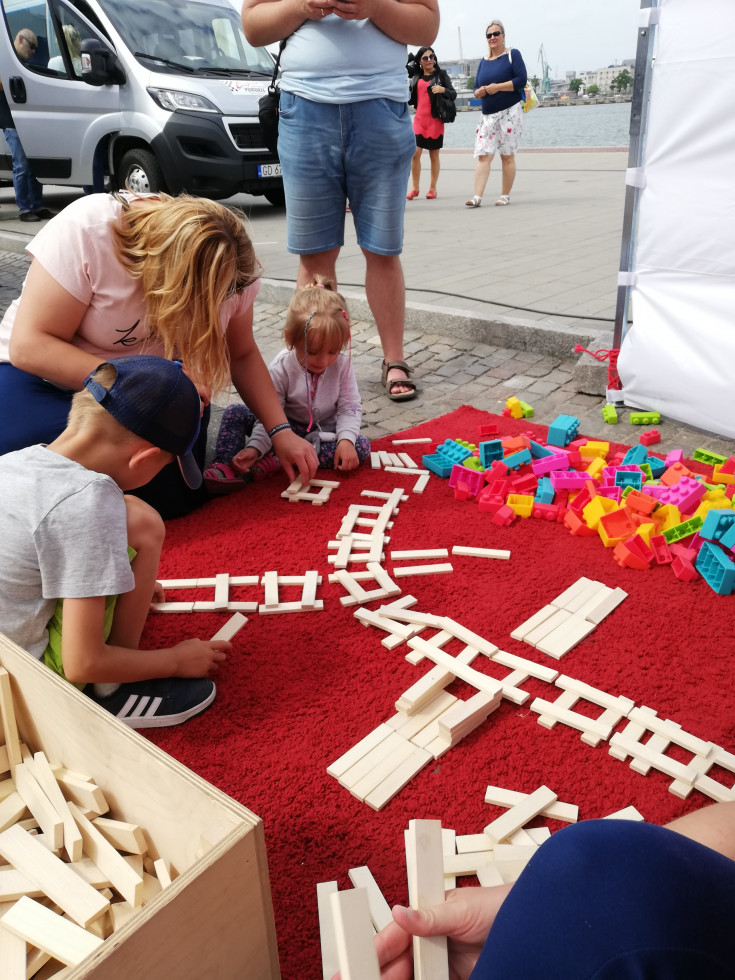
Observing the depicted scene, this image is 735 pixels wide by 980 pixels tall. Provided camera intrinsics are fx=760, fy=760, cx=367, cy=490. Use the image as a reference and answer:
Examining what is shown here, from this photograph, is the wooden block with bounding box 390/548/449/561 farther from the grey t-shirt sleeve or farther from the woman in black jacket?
the woman in black jacket

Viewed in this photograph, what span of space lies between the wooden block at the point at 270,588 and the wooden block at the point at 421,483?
93 centimetres

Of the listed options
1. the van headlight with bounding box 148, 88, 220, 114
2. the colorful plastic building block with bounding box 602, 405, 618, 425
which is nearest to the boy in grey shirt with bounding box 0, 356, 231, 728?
the colorful plastic building block with bounding box 602, 405, 618, 425

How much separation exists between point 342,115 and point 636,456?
2341 mm

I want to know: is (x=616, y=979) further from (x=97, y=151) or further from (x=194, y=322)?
(x=97, y=151)

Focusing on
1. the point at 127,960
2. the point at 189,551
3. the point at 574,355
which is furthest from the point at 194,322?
the point at 574,355

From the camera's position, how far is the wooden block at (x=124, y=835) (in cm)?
151

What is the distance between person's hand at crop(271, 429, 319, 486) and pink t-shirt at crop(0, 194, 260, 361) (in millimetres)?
733

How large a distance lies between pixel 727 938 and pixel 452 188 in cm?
1353

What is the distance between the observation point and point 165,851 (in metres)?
1.49

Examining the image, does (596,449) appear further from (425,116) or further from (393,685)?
(425,116)

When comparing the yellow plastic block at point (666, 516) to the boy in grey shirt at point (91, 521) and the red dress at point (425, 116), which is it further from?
the red dress at point (425, 116)

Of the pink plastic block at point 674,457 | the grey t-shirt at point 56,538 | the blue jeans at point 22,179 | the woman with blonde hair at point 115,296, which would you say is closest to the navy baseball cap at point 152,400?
the grey t-shirt at point 56,538

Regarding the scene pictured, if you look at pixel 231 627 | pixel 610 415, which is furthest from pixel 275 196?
pixel 231 627

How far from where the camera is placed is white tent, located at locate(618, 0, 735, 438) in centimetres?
343
